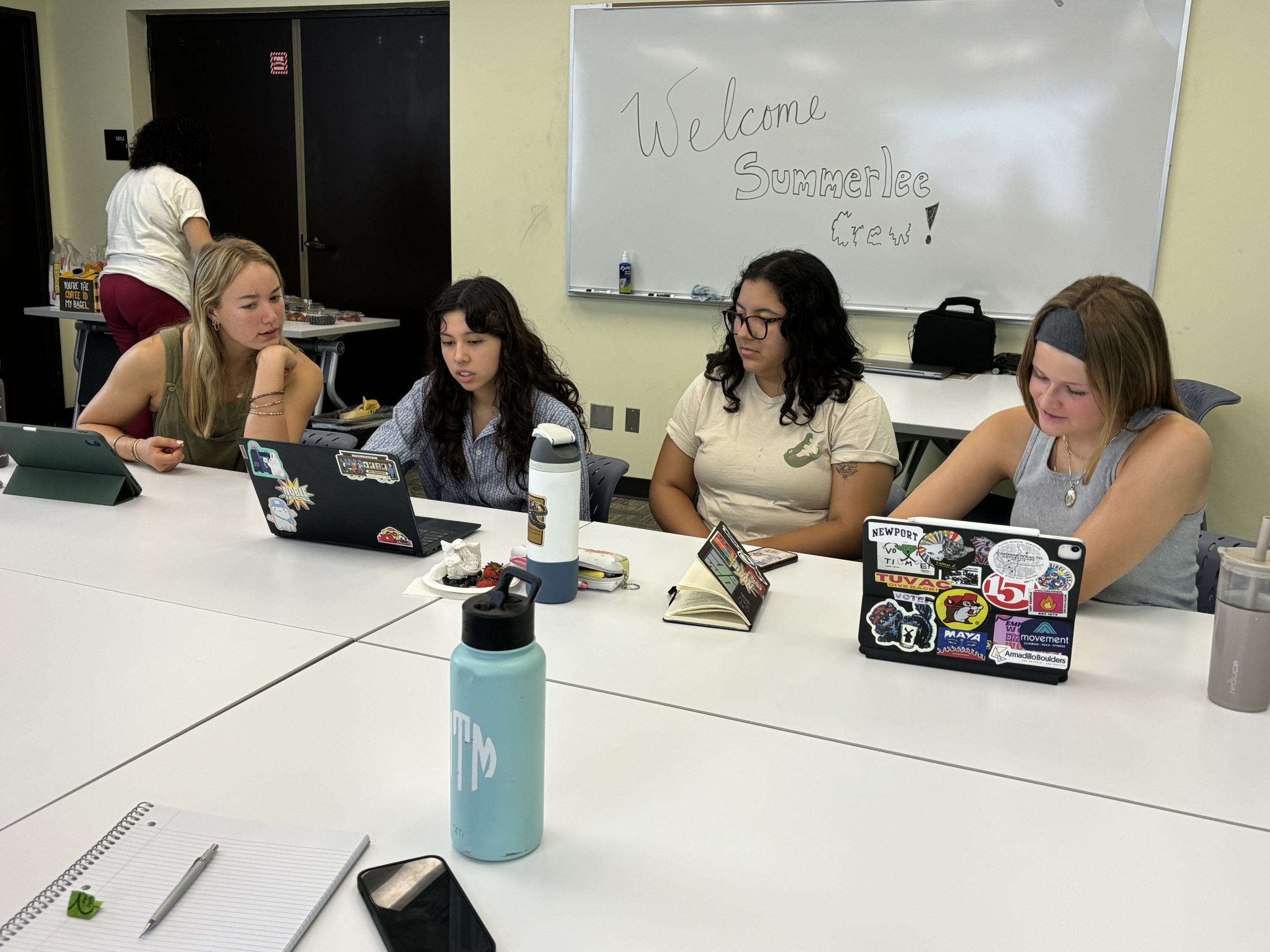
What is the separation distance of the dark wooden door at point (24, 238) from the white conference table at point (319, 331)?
0.98m

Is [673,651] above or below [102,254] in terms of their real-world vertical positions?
below

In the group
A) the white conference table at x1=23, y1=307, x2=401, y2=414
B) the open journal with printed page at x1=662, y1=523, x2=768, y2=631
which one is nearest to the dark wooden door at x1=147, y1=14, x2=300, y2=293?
the white conference table at x1=23, y1=307, x2=401, y2=414

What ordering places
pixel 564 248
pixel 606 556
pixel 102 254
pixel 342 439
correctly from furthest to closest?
1. pixel 102 254
2. pixel 564 248
3. pixel 342 439
4. pixel 606 556

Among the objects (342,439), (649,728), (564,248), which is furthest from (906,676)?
(564,248)

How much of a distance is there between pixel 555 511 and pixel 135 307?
11.3 feet

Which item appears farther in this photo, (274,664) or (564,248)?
(564,248)

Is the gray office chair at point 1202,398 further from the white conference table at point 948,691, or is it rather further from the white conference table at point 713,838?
the white conference table at point 713,838

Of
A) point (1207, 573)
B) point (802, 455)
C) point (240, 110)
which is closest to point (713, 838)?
point (1207, 573)

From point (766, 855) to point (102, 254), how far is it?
5188 millimetres

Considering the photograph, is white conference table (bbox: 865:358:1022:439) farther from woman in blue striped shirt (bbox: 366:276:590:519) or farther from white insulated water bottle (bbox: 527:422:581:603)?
white insulated water bottle (bbox: 527:422:581:603)

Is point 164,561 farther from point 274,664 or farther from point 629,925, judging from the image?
point 629,925

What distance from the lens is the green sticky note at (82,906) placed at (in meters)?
0.74

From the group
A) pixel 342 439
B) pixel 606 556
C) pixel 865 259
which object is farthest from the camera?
pixel 865 259

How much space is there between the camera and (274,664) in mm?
1197
